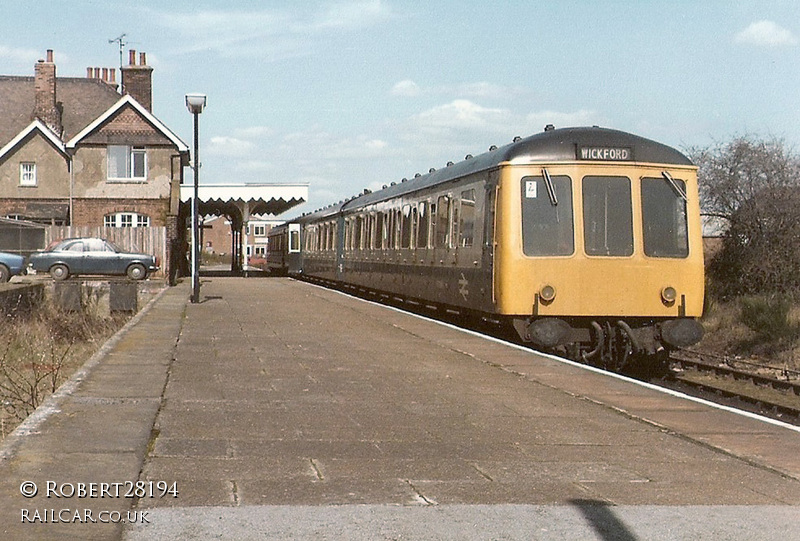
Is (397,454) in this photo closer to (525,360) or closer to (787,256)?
(525,360)

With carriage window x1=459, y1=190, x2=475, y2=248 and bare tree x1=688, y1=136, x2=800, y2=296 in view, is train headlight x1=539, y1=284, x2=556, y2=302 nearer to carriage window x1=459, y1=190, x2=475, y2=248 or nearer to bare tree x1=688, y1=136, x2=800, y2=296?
carriage window x1=459, y1=190, x2=475, y2=248

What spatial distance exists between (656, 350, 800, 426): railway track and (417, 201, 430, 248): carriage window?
15.8 ft

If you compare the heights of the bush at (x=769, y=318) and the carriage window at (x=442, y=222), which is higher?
the carriage window at (x=442, y=222)

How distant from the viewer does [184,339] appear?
45.0 ft

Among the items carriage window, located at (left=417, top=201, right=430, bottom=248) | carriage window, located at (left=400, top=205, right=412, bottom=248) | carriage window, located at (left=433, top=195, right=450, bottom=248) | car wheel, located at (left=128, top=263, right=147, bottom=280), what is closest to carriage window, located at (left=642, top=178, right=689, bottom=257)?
carriage window, located at (left=433, top=195, right=450, bottom=248)

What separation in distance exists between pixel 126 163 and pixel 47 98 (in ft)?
27.7

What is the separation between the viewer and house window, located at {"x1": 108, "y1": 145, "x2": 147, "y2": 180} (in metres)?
42.7

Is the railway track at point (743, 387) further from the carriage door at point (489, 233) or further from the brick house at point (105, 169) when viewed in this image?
the brick house at point (105, 169)

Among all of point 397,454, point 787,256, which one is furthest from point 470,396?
point 787,256

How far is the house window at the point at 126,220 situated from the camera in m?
42.8

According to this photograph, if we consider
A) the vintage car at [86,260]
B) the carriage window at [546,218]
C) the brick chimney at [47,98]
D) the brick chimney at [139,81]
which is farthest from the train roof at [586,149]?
the brick chimney at [47,98]

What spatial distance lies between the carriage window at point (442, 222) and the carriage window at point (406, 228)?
99.7 inches

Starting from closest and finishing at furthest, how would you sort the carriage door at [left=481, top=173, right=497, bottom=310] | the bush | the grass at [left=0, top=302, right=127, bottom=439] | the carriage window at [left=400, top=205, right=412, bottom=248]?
1. the grass at [left=0, top=302, right=127, bottom=439]
2. the carriage door at [left=481, top=173, right=497, bottom=310]
3. the carriage window at [left=400, top=205, right=412, bottom=248]
4. the bush

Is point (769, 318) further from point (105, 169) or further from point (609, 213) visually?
point (105, 169)
